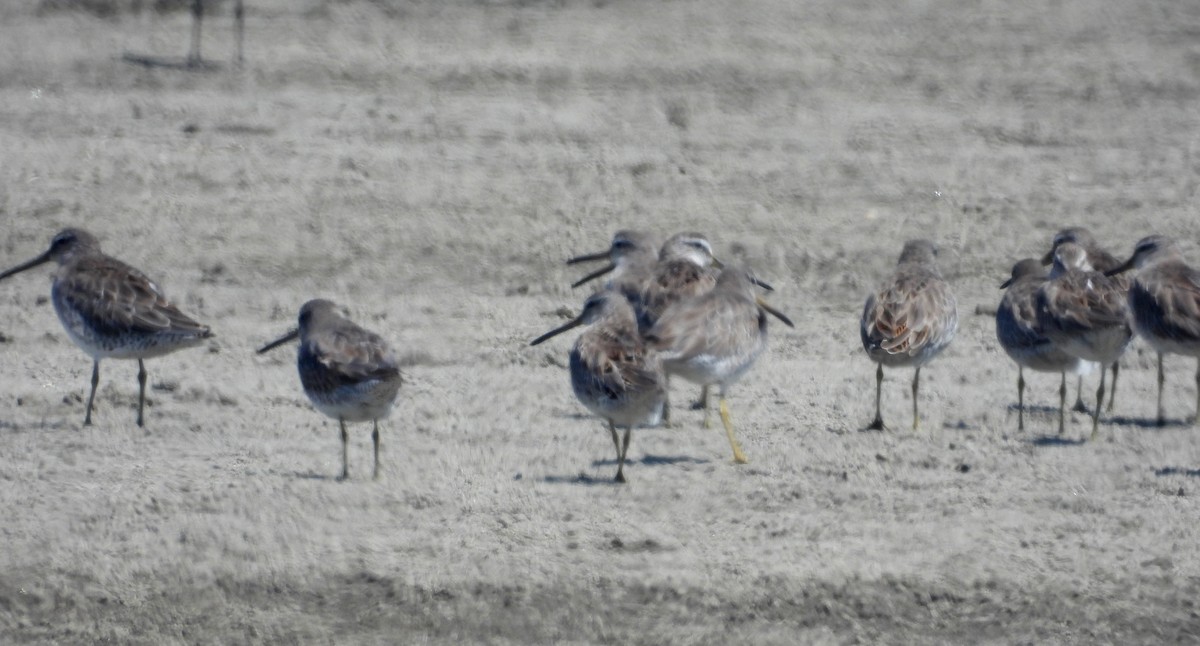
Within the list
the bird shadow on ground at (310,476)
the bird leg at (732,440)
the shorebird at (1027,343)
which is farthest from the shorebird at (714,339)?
the bird shadow on ground at (310,476)

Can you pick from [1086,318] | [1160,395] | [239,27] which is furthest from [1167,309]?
[239,27]

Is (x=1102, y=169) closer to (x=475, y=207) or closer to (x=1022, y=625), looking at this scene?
(x=475, y=207)

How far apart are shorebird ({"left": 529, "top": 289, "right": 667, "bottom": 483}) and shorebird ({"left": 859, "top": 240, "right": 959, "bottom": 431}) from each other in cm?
154

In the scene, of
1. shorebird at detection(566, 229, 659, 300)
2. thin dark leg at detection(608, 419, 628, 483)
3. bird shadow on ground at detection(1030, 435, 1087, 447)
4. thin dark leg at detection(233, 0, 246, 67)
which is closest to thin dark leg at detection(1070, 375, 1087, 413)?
bird shadow on ground at detection(1030, 435, 1087, 447)

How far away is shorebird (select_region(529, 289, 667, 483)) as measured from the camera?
938 centimetres

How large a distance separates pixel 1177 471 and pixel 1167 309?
1.30 metres

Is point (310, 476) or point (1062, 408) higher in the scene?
point (1062, 408)

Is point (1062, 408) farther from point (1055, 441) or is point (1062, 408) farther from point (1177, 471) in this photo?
point (1177, 471)

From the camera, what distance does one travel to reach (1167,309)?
10.8 meters

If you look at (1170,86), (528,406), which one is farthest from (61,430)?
(1170,86)

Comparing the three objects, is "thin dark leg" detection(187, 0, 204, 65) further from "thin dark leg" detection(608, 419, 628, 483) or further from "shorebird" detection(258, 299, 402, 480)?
"thin dark leg" detection(608, 419, 628, 483)

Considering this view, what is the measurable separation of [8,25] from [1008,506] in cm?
1253

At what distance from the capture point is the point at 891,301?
1080 cm

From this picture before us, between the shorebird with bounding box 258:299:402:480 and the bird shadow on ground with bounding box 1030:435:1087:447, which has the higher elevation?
the shorebird with bounding box 258:299:402:480
